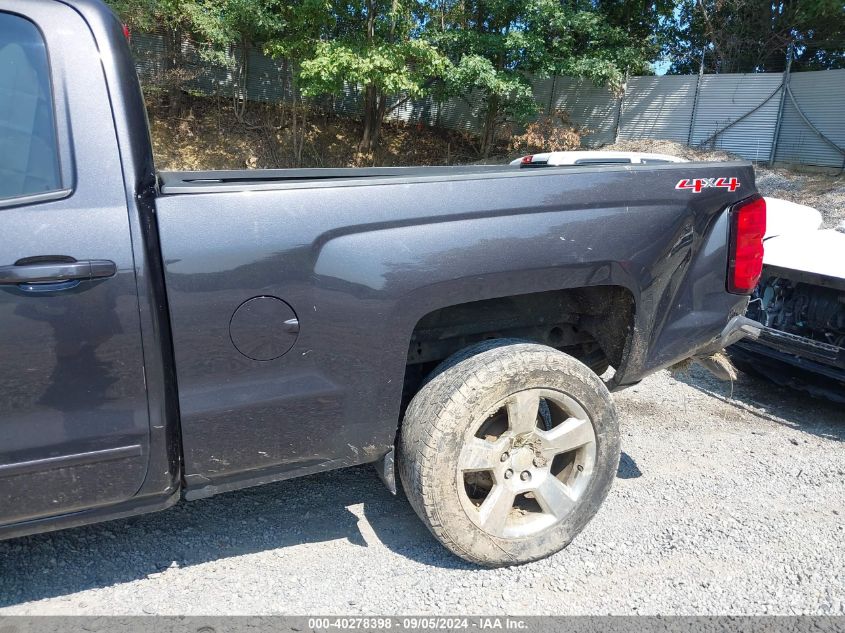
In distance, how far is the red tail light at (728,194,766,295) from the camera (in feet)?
8.97

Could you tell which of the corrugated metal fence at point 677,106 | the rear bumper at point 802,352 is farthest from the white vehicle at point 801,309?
the corrugated metal fence at point 677,106

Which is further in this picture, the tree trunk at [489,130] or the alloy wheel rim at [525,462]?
the tree trunk at [489,130]

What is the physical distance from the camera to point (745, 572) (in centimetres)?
264

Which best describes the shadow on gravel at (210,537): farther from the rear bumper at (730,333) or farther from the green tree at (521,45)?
the green tree at (521,45)

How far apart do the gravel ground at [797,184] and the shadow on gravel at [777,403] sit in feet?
20.9

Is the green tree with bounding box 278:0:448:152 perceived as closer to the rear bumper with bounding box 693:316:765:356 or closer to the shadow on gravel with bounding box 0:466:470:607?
the shadow on gravel with bounding box 0:466:470:607

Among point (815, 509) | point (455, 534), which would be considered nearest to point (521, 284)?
point (455, 534)

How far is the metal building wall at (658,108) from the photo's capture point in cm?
1717

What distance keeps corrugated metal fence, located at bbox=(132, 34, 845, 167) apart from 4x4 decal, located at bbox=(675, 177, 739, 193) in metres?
14.6

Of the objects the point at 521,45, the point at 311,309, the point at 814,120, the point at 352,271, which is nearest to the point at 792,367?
the point at 352,271

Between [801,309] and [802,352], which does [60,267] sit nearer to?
[802,352]

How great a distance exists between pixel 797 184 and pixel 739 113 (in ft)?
11.7

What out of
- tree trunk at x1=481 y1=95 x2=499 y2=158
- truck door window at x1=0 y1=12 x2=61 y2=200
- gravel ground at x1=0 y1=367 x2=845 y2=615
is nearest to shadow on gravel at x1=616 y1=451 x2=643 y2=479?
gravel ground at x1=0 y1=367 x2=845 y2=615

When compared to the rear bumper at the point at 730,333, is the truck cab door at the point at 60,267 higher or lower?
higher
